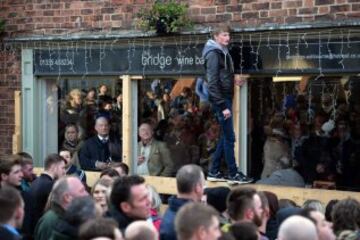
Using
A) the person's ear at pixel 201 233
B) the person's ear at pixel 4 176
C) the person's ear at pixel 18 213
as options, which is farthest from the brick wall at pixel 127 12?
the person's ear at pixel 18 213

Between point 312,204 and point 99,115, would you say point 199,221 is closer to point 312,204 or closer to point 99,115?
point 312,204

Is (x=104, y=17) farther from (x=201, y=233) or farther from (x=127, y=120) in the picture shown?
(x=201, y=233)

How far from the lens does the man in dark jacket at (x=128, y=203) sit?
580 centimetres

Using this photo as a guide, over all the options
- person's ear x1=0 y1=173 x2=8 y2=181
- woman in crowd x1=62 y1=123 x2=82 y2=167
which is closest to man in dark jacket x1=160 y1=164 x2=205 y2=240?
person's ear x1=0 y1=173 x2=8 y2=181

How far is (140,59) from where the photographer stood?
11039 mm

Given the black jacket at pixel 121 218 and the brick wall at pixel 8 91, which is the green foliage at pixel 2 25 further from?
the black jacket at pixel 121 218

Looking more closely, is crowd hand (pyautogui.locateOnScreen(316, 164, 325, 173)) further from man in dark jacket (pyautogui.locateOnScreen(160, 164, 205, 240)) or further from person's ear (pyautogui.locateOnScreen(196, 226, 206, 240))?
person's ear (pyautogui.locateOnScreen(196, 226, 206, 240))

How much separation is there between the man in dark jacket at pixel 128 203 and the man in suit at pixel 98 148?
18.0 feet

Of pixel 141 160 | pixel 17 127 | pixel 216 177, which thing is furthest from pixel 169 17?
pixel 17 127

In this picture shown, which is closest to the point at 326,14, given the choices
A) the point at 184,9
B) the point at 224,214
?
the point at 184,9

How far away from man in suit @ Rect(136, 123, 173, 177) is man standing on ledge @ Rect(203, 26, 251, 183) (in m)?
1.41

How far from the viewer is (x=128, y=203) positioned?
229 inches

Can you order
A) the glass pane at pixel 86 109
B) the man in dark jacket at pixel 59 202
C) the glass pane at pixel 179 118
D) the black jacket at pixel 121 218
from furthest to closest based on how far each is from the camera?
the glass pane at pixel 86 109
the glass pane at pixel 179 118
the man in dark jacket at pixel 59 202
the black jacket at pixel 121 218

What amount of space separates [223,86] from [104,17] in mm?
2877
